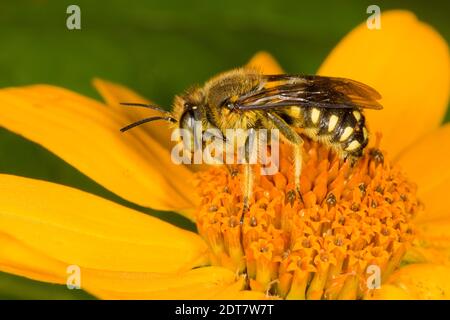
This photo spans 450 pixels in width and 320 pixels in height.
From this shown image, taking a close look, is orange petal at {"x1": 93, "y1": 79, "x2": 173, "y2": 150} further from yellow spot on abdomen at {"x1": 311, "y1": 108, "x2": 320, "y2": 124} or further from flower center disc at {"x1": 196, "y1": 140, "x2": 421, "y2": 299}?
yellow spot on abdomen at {"x1": 311, "y1": 108, "x2": 320, "y2": 124}

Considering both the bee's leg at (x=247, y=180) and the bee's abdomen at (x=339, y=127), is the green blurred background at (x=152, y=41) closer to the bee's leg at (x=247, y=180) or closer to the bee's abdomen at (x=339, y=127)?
the bee's leg at (x=247, y=180)

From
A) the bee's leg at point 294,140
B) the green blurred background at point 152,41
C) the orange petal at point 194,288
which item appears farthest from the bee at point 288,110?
the green blurred background at point 152,41

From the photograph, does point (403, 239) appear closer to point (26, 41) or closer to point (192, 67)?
point (192, 67)

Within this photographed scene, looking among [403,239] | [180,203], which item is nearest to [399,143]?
[403,239]

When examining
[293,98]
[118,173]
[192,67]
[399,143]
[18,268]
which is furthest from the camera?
[192,67]

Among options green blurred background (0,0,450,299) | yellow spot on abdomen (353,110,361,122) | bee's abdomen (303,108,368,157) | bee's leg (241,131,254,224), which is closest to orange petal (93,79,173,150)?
green blurred background (0,0,450,299)

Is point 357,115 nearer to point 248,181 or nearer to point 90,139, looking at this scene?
point 248,181
